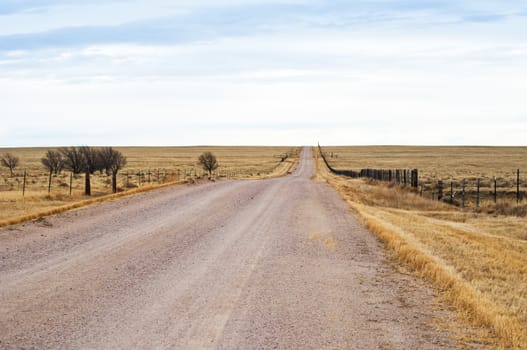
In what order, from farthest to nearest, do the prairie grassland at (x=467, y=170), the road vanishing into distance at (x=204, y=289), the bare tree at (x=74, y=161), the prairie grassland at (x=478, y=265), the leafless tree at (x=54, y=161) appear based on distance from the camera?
the bare tree at (x=74, y=161) → the leafless tree at (x=54, y=161) → the prairie grassland at (x=467, y=170) → the prairie grassland at (x=478, y=265) → the road vanishing into distance at (x=204, y=289)

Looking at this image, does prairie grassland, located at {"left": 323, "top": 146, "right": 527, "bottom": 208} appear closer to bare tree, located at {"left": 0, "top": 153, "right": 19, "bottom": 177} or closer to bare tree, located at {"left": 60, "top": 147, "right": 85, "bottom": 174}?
bare tree, located at {"left": 60, "top": 147, "right": 85, "bottom": 174}

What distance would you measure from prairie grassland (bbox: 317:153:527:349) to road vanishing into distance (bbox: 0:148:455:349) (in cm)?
47

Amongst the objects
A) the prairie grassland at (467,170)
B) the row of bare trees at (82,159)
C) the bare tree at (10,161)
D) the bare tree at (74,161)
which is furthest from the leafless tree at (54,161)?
→ the prairie grassland at (467,170)

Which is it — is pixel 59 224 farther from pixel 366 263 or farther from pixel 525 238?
pixel 525 238

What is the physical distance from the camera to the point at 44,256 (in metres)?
11.2

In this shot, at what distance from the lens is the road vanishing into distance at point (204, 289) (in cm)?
646

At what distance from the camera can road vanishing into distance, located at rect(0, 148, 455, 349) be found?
6457 mm

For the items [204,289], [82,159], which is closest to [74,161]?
[82,159]

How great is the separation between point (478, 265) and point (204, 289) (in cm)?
644

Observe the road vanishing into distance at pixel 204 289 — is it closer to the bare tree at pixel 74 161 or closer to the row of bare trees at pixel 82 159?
the row of bare trees at pixel 82 159

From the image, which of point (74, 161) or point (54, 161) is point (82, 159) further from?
point (54, 161)

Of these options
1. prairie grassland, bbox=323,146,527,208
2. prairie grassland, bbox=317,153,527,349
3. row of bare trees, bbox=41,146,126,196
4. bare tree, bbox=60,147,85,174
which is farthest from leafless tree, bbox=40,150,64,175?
prairie grassland, bbox=317,153,527,349

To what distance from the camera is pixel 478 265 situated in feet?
41.1

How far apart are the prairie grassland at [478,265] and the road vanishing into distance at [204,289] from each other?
1.55 feet
